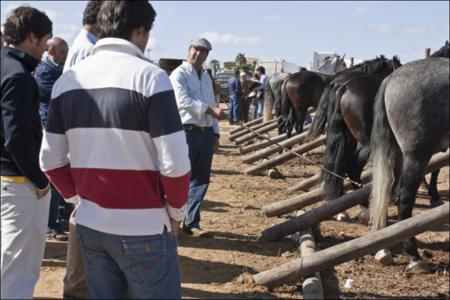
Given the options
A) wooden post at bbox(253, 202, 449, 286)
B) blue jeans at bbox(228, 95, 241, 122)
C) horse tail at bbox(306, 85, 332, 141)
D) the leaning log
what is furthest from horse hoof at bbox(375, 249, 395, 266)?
blue jeans at bbox(228, 95, 241, 122)

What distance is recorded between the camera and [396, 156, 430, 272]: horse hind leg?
190 inches

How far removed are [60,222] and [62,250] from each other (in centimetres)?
78

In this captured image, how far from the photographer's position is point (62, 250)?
5.29 metres

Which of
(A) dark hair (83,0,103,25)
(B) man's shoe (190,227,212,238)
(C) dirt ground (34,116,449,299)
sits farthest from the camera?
(B) man's shoe (190,227,212,238)

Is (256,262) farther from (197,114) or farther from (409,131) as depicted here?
(409,131)

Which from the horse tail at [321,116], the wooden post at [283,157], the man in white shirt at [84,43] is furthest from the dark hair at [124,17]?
the wooden post at [283,157]

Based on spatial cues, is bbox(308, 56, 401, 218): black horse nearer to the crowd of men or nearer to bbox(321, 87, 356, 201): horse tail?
bbox(321, 87, 356, 201): horse tail

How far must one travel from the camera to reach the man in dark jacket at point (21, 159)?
282 cm

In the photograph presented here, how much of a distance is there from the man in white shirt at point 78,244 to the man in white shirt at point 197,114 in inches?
63.7

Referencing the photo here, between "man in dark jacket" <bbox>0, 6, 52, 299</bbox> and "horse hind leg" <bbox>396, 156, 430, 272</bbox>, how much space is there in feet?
10.9

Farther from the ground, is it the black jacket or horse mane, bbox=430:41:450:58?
horse mane, bbox=430:41:450:58

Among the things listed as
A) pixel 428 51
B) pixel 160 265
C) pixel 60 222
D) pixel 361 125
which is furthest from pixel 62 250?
pixel 428 51

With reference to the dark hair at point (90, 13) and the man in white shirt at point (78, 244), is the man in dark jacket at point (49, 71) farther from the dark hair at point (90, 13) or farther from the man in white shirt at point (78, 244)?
the dark hair at point (90, 13)

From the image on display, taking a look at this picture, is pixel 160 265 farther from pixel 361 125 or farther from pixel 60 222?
pixel 361 125
